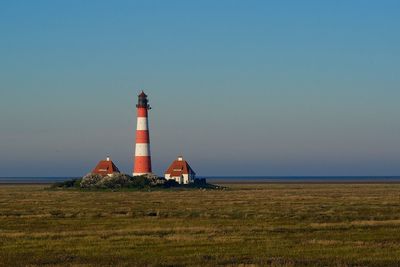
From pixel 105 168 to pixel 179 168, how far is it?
11.1m

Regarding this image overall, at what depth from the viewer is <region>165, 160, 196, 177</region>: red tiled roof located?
118438mm

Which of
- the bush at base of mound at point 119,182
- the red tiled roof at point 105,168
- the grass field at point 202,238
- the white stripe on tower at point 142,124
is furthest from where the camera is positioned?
the red tiled roof at point 105,168

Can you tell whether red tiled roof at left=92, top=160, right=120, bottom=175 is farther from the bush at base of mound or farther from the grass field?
the grass field

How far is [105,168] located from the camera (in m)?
116

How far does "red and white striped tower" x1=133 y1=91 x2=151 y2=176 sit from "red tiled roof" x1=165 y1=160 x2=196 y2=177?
1322 centimetres

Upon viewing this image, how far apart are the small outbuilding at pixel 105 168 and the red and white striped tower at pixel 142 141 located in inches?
392

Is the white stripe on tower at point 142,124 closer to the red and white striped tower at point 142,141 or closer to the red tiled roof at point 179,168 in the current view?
the red and white striped tower at point 142,141

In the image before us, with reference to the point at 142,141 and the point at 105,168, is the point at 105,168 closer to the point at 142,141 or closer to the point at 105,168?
the point at 105,168

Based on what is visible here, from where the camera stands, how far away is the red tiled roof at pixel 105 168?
115 metres

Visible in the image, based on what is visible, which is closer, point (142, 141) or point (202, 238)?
point (202, 238)

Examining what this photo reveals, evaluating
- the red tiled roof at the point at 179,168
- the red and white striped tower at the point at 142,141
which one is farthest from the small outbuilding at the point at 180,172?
the red and white striped tower at the point at 142,141

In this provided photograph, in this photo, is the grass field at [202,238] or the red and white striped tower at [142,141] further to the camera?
the red and white striped tower at [142,141]

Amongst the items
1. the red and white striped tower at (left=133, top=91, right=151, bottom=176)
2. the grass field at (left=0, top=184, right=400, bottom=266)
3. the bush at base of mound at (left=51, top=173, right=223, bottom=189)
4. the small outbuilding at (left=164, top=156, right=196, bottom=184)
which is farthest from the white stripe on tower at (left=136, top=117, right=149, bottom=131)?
the grass field at (left=0, top=184, right=400, bottom=266)

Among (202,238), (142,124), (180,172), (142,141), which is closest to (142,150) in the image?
(142,141)
